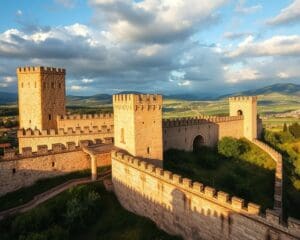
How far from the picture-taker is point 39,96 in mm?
37656

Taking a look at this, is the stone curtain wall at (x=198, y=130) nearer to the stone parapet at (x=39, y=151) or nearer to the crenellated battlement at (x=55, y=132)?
the crenellated battlement at (x=55, y=132)

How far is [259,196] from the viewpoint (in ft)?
106

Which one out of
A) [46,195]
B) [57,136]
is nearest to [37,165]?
[46,195]

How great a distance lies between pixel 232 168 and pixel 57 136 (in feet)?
63.7

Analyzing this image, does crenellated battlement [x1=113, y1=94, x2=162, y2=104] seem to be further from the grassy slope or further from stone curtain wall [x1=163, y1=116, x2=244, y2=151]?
stone curtain wall [x1=163, y1=116, x2=244, y2=151]

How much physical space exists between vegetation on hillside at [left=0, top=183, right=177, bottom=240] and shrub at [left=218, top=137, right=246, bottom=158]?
2106 cm

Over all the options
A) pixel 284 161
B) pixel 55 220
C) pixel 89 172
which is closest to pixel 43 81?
pixel 89 172

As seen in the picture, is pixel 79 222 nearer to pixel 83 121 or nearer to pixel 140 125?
pixel 140 125

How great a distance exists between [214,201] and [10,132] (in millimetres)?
53761

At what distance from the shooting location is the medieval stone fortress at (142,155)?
17.0 meters

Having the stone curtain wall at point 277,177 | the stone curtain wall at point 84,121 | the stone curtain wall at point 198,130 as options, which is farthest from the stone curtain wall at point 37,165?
the stone curtain wall at point 277,177

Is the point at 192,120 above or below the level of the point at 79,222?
above

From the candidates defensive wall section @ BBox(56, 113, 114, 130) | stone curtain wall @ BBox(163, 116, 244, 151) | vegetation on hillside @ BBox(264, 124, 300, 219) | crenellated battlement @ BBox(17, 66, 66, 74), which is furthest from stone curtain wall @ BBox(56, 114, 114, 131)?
vegetation on hillside @ BBox(264, 124, 300, 219)

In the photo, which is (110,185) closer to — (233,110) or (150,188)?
(150,188)
